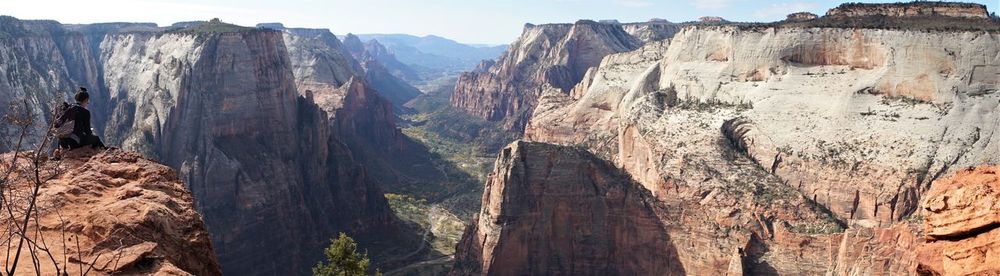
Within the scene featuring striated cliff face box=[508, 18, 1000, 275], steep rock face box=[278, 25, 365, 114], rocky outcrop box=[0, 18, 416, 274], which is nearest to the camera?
striated cliff face box=[508, 18, 1000, 275]

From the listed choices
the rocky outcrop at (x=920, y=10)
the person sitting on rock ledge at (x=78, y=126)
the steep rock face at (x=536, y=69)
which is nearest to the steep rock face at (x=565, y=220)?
the person sitting on rock ledge at (x=78, y=126)

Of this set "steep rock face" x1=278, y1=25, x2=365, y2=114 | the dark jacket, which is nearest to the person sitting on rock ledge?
the dark jacket

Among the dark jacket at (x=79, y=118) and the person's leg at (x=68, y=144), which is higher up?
the dark jacket at (x=79, y=118)

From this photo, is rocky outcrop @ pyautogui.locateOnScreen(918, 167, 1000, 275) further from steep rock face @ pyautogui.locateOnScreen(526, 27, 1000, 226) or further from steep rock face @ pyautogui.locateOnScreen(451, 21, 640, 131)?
steep rock face @ pyautogui.locateOnScreen(451, 21, 640, 131)

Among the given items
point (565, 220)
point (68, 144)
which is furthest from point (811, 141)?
point (68, 144)

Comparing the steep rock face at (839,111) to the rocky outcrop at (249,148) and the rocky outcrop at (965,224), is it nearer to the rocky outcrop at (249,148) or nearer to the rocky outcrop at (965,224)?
the rocky outcrop at (249,148)

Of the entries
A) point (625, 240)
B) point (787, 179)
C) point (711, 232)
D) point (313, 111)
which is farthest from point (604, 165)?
point (313, 111)
